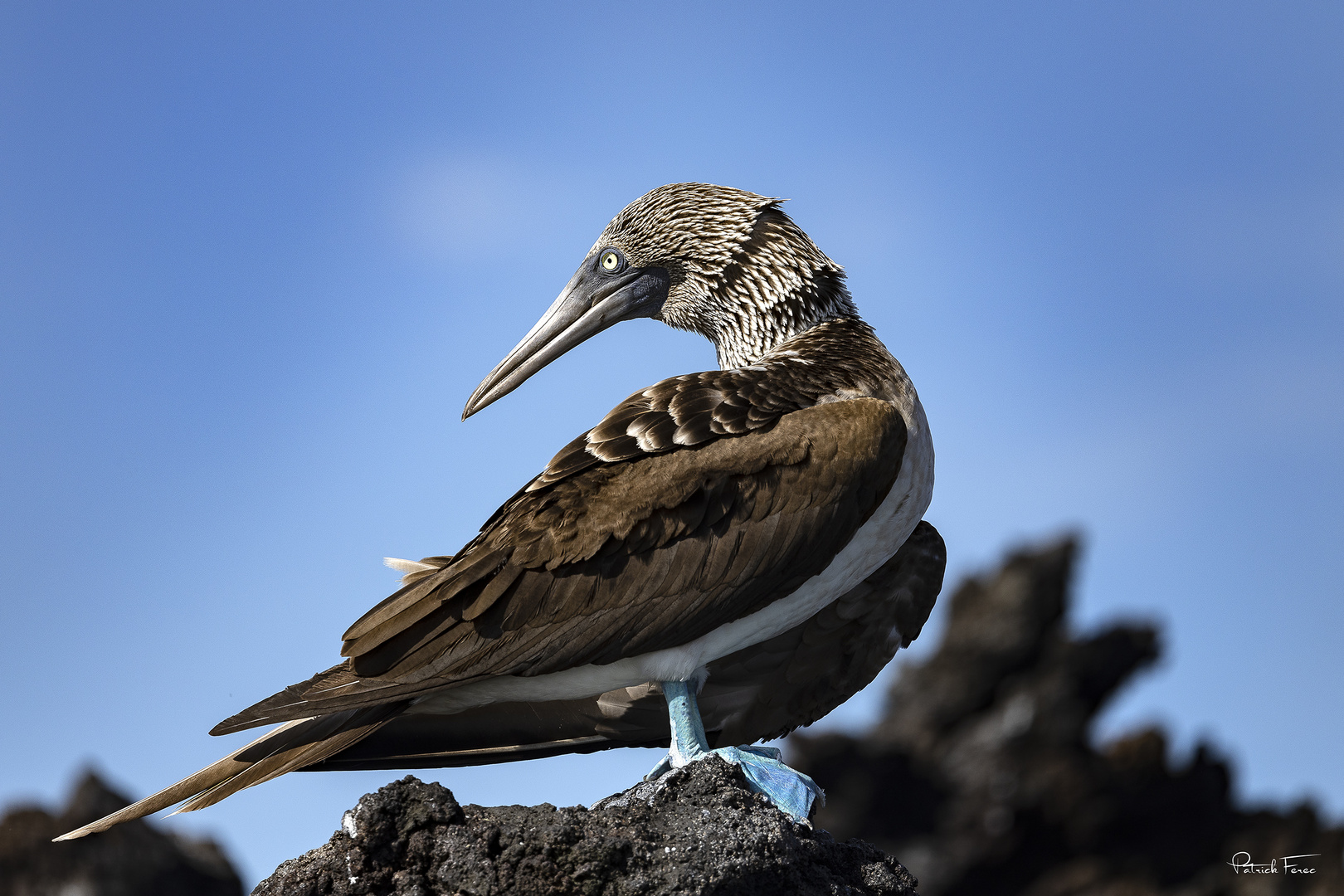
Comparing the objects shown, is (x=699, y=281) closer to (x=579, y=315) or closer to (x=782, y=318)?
(x=782, y=318)

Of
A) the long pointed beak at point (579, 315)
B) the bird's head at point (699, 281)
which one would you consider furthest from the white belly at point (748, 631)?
the long pointed beak at point (579, 315)

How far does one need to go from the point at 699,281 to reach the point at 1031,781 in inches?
551

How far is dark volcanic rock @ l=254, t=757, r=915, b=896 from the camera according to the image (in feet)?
15.3

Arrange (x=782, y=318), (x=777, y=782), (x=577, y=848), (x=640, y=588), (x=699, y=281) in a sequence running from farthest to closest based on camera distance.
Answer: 1. (x=699, y=281)
2. (x=782, y=318)
3. (x=777, y=782)
4. (x=640, y=588)
5. (x=577, y=848)

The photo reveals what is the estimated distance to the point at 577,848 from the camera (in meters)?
4.66

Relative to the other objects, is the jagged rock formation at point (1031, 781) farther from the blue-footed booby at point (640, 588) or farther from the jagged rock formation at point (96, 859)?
the blue-footed booby at point (640, 588)

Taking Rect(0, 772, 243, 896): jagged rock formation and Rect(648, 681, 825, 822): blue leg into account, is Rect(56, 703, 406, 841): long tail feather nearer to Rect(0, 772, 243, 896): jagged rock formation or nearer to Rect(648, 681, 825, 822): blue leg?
Rect(648, 681, 825, 822): blue leg

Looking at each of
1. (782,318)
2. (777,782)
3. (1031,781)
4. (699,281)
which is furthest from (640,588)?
(1031,781)

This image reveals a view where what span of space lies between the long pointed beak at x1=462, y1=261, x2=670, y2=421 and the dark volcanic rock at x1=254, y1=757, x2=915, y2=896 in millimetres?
2752

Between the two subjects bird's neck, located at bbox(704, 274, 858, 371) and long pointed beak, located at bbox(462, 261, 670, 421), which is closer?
bird's neck, located at bbox(704, 274, 858, 371)

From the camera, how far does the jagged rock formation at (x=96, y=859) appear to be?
1288cm

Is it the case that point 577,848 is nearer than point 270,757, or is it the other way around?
point 577,848

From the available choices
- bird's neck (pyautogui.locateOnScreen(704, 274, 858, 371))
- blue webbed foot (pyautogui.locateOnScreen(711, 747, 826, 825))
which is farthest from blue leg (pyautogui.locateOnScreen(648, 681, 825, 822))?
bird's neck (pyautogui.locateOnScreen(704, 274, 858, 371))
